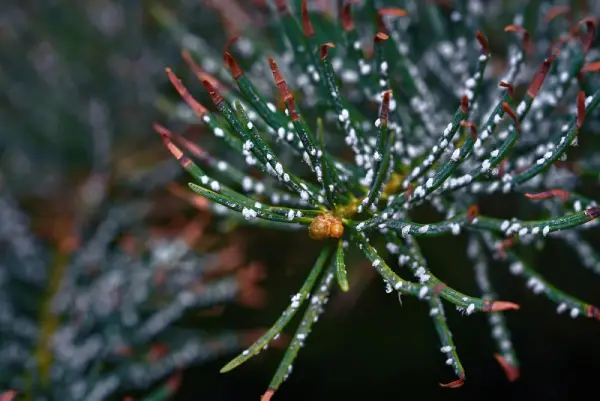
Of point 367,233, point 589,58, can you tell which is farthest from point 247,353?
point 589,58

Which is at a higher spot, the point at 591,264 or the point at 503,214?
the point at 503,214

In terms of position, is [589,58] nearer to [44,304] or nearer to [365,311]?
[365,311]

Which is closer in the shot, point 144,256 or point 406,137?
point 406,137

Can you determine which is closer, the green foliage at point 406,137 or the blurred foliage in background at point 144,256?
the green foliage at point 406,137

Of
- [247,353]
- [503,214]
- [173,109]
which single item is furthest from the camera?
[503,214]

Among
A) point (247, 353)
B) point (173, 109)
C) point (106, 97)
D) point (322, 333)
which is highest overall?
point (106, 97)

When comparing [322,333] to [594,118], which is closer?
[594,118]

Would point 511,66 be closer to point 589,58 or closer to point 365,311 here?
point 589,58

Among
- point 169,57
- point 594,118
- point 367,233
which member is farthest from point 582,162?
point 169,57

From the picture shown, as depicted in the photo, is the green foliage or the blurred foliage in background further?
the blurred foliage in background

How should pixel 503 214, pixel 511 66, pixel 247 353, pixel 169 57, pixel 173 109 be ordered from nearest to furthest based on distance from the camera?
pixel 247 353 < pixel 511 66 < pixel 173 109 < pixel 503 214 < pixel 169 57
